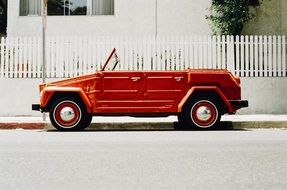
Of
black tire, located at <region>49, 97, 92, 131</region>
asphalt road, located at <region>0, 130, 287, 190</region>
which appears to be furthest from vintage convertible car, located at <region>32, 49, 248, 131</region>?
asphalt road, located at <region>0, 130, 287, 190</region>

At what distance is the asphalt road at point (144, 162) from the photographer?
218 inches

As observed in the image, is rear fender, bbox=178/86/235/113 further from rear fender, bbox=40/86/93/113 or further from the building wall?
the building wall

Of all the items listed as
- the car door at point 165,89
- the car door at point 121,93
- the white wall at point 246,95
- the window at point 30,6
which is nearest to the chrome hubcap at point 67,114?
the car door at point 121,93

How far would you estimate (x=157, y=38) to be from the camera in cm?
1594

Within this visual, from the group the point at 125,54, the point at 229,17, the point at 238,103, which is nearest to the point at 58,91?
the point at 238,103

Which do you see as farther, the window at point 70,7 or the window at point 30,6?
the window at point 30,6

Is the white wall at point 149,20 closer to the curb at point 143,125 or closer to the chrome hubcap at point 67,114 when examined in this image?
the curb at point 143,125

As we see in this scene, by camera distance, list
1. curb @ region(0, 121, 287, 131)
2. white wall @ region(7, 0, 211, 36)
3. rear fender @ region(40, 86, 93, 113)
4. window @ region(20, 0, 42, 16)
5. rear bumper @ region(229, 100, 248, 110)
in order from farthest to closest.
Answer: window @ region(20, 0, 42, 16), white wall @ region(7, 0, 211, 36), curb @ region(0, 121, 287, 131), rear bumper @ region(229, 100, 248, 110), rear fender @ region(40, 86, 93, 113)

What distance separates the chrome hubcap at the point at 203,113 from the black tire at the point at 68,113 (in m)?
2.53

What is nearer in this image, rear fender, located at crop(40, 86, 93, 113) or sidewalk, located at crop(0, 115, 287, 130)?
rear fender, located at crop(40, 86, 93, 113)

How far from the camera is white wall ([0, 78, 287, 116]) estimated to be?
52.3ft

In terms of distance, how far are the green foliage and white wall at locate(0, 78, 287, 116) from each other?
9.50 feet

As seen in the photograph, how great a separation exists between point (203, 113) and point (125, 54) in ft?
15.9

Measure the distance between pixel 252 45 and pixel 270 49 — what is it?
0.57 metres
